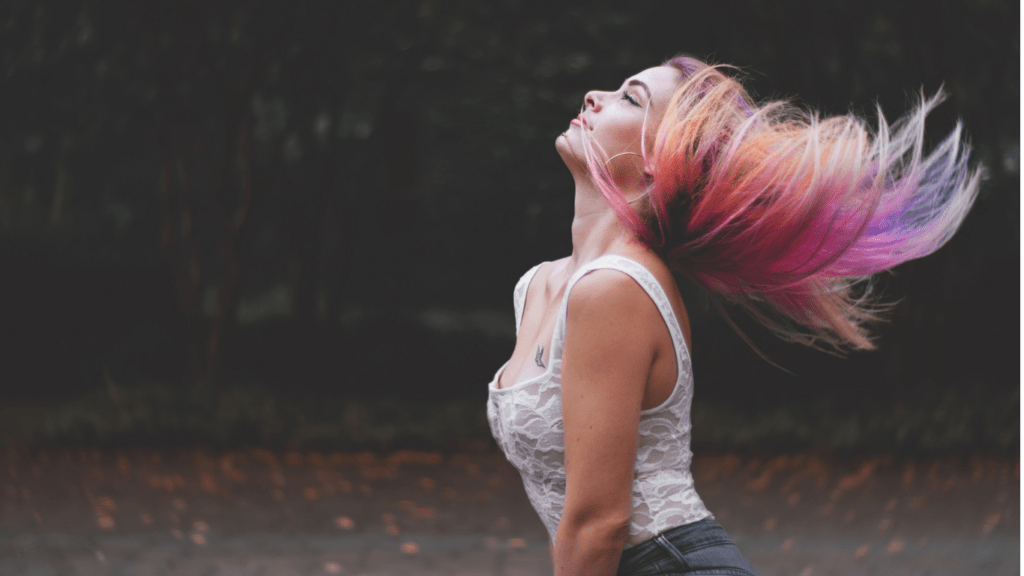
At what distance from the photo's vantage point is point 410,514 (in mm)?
6094

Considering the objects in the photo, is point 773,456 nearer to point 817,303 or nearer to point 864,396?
point 864,396

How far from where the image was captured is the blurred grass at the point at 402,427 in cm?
745

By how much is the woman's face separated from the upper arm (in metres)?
0.32

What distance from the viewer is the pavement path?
512 cm

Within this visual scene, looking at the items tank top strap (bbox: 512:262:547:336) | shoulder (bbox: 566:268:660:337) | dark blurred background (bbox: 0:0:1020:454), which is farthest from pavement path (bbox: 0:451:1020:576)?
shoulder (bbox: 566:268:660:337)

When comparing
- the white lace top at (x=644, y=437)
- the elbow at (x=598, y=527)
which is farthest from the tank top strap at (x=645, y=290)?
the elbow at (x=598, y=527)

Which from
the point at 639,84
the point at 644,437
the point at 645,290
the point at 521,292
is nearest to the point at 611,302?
the point at 645,290

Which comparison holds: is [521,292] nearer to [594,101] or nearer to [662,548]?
[594,101]

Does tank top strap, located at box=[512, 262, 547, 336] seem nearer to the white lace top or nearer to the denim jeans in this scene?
the white lace top

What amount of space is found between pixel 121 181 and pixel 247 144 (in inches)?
162

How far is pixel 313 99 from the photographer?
33.0 feet

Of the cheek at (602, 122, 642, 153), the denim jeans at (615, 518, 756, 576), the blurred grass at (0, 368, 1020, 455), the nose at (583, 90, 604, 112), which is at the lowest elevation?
the blurred grass at (0, 368, 1020, 455)

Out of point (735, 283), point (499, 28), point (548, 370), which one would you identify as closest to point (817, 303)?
point (735, 283)

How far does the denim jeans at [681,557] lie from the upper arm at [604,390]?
0.46 feet
